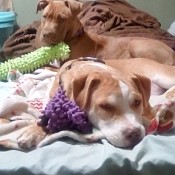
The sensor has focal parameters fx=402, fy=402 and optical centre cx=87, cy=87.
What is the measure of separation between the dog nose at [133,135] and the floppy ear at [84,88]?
0.64 feet

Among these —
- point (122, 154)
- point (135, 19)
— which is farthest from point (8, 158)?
point (135, 19)

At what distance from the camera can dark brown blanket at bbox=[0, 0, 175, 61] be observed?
2754 millimetres

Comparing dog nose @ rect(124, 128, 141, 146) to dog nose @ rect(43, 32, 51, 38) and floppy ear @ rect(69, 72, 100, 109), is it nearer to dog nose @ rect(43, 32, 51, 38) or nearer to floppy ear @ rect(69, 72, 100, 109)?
floppy ear @ rect(69, 72, 100, 109)

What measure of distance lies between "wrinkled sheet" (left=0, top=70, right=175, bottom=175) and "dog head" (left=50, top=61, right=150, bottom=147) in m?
0.05

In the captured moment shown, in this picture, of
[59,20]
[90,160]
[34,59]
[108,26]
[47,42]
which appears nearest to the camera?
[90,160]

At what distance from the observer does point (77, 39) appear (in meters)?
2.75

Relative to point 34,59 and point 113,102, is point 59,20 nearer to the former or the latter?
point 34,59

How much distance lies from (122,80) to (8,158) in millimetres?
499

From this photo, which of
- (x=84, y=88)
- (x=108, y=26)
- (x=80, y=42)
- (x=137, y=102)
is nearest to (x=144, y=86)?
(x=137, y=102)

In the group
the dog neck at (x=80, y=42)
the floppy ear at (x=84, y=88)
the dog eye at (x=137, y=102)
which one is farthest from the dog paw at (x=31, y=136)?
the dog neck at (x=80, y=42)

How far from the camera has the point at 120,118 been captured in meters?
1.36

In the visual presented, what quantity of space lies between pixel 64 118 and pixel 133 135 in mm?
243

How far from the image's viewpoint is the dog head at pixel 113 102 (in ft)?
4.32

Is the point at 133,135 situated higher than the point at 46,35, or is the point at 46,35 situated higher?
the point at 133,135
